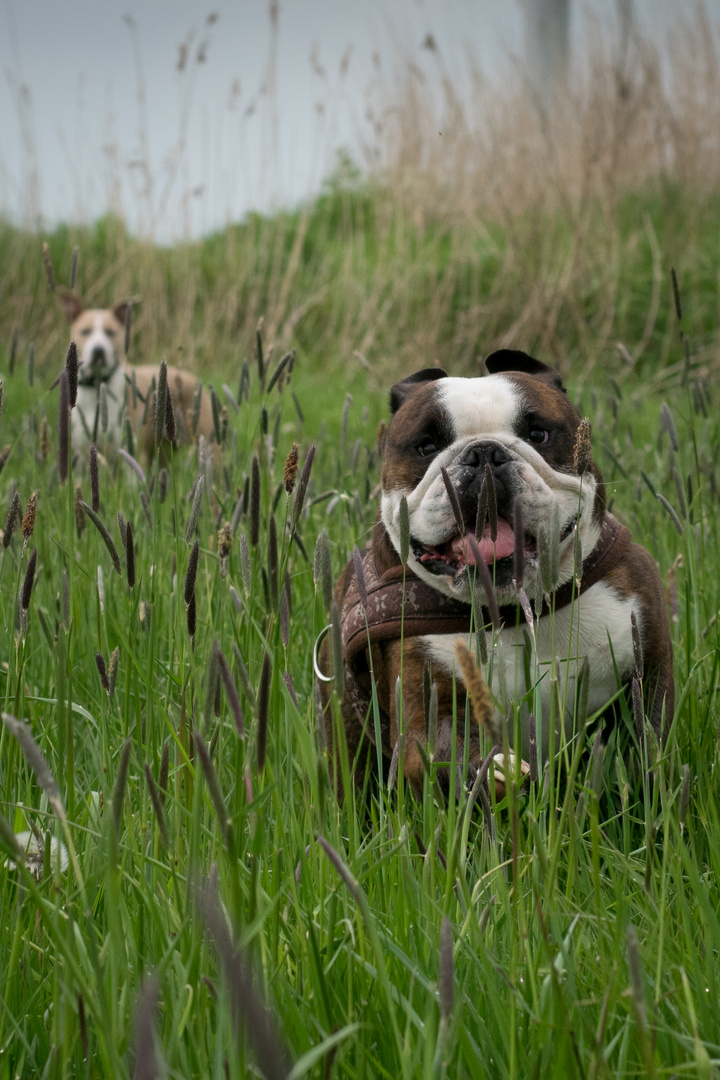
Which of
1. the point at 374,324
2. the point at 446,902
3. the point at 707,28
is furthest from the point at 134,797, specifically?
the point at 707,28

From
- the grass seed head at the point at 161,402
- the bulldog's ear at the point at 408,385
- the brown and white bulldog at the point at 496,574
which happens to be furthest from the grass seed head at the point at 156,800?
the bulldog's ear at the point at 408,385

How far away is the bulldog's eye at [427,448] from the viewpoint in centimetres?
212

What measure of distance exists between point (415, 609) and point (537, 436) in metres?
0.47

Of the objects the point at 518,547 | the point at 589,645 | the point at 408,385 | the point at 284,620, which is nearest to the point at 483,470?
the point at 589,645

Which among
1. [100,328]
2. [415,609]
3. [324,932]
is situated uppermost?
[100,328]

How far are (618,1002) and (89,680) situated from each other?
4.53ft

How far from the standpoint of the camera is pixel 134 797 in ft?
5.23

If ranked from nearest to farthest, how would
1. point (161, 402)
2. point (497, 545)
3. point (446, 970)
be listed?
point (446, 970), point (161, 402), point (497, 545)

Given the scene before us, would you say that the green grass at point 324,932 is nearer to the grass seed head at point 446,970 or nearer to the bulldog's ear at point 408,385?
the grass seed head at point 446,970

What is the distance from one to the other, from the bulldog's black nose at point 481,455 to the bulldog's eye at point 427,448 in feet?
0.60

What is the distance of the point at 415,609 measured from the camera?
6.40 ft

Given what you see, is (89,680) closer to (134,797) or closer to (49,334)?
(134,797)

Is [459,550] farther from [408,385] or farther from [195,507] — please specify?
[195,507]

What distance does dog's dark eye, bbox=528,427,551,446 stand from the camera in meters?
2.09
